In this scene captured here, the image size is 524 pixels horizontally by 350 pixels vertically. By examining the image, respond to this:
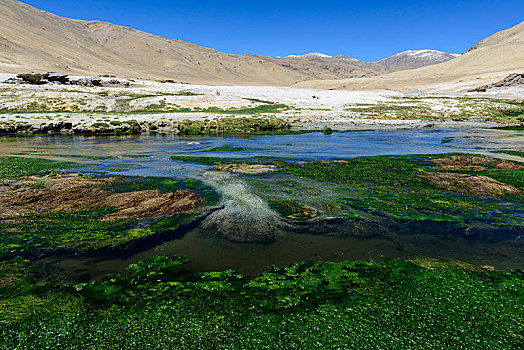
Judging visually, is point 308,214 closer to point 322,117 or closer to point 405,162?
point 405,162

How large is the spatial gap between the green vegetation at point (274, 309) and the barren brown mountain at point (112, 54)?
300 ft

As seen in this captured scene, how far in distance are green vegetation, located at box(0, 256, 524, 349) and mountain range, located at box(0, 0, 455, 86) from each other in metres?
91.1

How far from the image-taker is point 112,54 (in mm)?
136875

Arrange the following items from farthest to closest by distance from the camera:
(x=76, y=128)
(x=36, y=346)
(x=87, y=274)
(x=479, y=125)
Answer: (x=479, y=125), (x=76, y=128), (x=87, y=274), (x=36, y=346)

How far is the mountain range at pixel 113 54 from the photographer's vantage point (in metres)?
98.8

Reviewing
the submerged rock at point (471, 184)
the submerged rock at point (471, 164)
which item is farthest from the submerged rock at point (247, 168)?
the submerged rock at point (471, 164)

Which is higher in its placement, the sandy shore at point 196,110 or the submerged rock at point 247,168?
the sandy shore at point 196,110

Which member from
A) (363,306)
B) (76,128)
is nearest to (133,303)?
(363,306)

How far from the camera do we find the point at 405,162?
551 inches

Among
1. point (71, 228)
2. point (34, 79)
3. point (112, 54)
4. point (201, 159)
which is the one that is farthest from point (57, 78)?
point (112, 54)

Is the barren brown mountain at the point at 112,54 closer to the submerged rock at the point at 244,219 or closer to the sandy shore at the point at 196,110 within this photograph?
the sandy shore at the point at 196,110

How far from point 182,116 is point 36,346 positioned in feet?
106

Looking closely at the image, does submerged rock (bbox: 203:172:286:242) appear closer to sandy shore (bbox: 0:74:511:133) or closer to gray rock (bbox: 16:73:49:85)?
sandy shore (bbox: 0:74:511:133)

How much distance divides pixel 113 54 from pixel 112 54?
1.08 m
